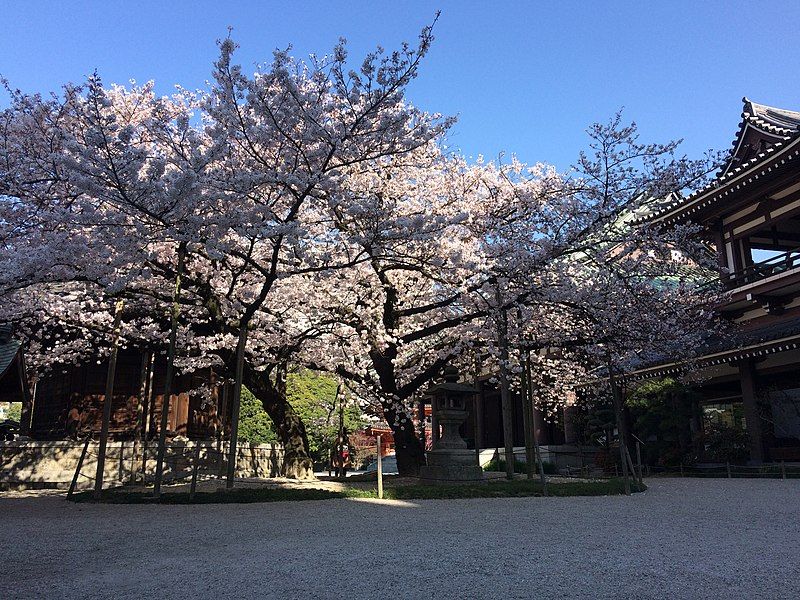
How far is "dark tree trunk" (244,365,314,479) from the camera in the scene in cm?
1428

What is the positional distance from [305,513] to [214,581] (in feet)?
12.7

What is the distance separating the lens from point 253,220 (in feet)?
30.0

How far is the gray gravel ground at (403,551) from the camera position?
153 inches

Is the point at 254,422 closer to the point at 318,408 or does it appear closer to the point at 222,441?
the point at 318,408

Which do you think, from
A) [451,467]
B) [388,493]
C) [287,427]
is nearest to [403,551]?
[388,493]

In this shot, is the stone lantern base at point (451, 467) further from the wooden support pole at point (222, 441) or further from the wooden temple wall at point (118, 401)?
the wooden temple wall at point (118, 401)

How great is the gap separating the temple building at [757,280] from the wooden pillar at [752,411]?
29 millimetres

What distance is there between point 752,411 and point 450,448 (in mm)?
9845

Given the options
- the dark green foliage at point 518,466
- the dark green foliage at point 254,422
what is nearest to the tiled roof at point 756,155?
the dark green foliage at point 518,466

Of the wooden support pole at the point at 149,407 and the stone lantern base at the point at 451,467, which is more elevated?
the wooden support pole at the point at 149,407

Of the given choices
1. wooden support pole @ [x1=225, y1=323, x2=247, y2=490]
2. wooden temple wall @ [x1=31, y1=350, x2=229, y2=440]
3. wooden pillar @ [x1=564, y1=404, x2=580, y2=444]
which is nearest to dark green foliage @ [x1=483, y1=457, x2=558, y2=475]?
wooden pillar @ [x1=564, y1=404, x2=580, y2=444]

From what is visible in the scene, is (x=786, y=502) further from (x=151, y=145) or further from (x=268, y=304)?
(x=151, y=145)

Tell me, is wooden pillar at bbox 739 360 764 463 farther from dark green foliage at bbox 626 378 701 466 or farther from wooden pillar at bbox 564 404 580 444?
wooden pillar at bbox 564 404 580 444

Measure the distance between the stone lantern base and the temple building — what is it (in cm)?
842
